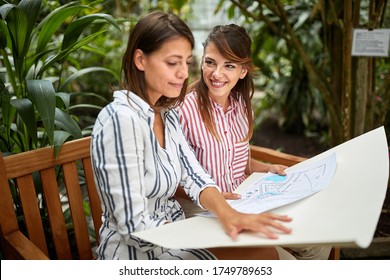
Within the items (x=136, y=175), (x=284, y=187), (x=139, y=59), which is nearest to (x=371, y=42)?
(x=284, y=187)

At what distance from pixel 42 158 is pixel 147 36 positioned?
0.56 metres

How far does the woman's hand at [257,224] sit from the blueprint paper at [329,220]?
0.05 ft

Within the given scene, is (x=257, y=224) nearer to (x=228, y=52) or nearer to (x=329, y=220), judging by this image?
(x=329, y=220)

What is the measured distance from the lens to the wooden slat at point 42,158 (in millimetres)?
1344

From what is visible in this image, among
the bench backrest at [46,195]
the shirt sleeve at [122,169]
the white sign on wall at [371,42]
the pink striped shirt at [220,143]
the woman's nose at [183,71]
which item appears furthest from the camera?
the white sign on wall at [371,42]

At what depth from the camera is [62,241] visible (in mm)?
1488

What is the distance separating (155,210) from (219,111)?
1.71 ft

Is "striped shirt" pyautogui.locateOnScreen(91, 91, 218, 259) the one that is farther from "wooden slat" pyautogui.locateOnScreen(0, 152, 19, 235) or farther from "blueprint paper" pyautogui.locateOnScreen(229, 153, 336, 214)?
"wooden slat" pyautogui.locateOnScreen(0, 152, 19, 235)

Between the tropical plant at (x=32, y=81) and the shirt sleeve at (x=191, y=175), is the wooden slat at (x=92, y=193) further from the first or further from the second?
the shirt sleeve at (x=191, y=175)

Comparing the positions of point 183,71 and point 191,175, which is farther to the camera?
point 191,175

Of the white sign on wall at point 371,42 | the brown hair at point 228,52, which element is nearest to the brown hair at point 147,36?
the brown hair at point 228,52

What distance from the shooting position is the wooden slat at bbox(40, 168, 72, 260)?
1427mm

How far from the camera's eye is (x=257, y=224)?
106 centimetres
